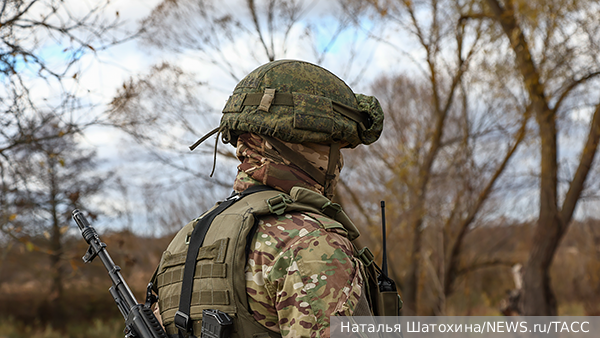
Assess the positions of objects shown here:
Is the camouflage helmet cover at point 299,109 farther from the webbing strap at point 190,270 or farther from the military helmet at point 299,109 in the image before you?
the webbing strap at point 190,270

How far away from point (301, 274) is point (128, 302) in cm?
110

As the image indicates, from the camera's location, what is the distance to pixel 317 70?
221 cm

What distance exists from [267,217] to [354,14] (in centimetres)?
684

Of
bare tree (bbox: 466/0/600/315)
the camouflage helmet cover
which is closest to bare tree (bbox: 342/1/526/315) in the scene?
bare tree (bbox: 466/0/600/315)

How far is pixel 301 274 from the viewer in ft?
5.34

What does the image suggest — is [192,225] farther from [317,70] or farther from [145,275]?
[145,275]

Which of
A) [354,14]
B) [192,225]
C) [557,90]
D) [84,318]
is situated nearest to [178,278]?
[192,225]

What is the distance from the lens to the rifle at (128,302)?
6.79 feet

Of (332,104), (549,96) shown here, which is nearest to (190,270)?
(332,104)

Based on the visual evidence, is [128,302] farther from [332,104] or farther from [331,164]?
[332,104]

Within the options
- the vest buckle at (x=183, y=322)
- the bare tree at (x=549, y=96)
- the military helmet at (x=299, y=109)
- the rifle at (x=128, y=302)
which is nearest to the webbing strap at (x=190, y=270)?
the vest buckle at (x=183, y=322)

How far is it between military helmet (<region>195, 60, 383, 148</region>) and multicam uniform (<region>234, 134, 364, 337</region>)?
0.39 metres

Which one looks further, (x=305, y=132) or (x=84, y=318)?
(x=84, y=318)

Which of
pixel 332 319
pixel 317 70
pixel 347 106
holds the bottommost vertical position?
pixel 332 319
